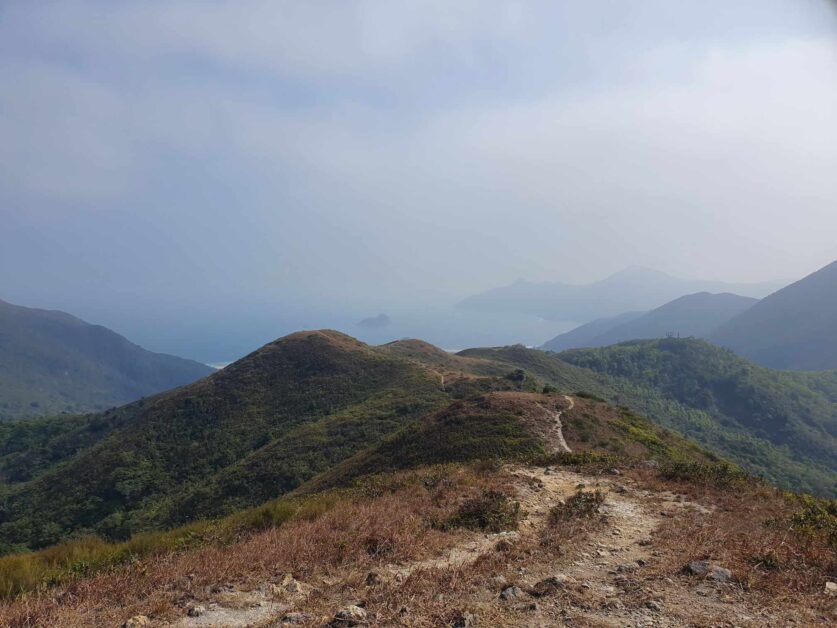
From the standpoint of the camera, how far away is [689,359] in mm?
144375

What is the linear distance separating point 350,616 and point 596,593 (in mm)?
3426

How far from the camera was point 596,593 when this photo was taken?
6.32 meters

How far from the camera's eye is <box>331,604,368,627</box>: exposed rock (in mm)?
5371

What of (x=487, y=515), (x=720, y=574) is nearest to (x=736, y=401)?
(x=487, y=515)

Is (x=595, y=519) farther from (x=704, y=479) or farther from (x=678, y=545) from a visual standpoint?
(x=704, y=479)

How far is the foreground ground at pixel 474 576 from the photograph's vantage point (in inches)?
221

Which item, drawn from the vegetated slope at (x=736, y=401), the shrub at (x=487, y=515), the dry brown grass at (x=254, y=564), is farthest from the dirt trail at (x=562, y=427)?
the vegetated slope at (x=736, y=401)

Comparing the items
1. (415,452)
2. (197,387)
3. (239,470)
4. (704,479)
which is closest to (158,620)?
(704,479)

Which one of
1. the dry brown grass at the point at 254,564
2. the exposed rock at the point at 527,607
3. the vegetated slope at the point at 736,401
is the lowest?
the vegetated slope at the point at 736,401

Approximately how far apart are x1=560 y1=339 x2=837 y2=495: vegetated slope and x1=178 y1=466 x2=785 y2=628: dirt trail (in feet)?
266

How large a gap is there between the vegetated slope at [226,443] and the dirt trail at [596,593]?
29017mm

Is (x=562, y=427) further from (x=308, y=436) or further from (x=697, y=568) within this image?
(x=308, y=436)

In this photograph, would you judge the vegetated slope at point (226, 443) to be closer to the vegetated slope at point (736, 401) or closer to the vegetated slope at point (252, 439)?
the vegetated slope at point (252, 439)

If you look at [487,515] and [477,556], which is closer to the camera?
[477,556]
